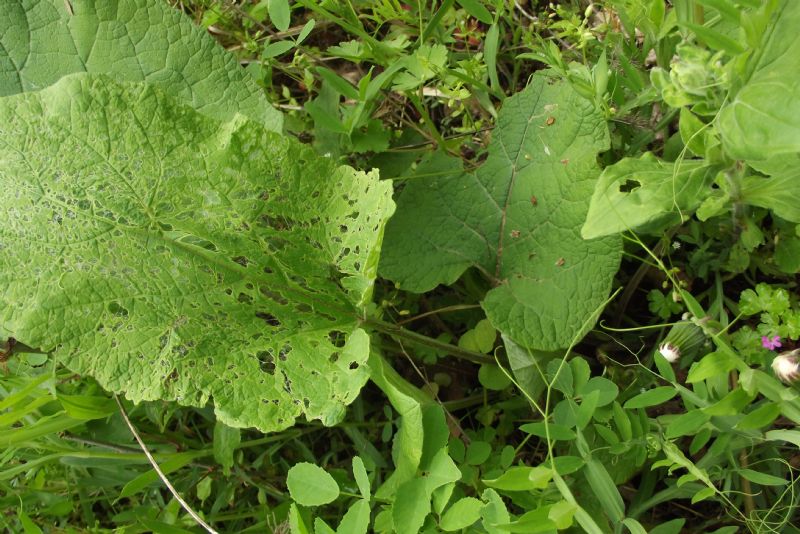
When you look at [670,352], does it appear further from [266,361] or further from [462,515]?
[266,361]

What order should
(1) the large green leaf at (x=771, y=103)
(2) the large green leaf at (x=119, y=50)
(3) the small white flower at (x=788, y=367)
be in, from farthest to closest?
(2) the large green leaf at (x=119, y=50) → (3) the small white flower at (x=788, y=367) → (1) the large green leaf at (x=771, y=103)

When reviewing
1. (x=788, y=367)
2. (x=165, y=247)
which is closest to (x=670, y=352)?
(x=788, y=367)

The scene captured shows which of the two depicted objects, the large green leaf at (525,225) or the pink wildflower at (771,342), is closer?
the pink wildflower at (771,342)

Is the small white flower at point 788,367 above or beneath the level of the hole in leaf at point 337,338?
above

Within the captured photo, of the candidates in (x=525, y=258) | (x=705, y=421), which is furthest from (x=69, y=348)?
(x=705, y=421)

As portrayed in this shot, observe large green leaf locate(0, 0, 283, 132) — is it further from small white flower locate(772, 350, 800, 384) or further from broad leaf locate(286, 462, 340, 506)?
small white flower locate(772, 350, 800, 384)

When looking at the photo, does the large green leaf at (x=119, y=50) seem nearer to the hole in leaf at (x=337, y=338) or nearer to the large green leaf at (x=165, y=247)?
the large green leaf at (x=165, y=247)

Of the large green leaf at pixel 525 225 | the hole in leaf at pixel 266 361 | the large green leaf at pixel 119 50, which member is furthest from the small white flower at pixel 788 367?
the large green leaf at pixel 119 50

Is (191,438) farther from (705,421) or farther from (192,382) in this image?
(705,421)
